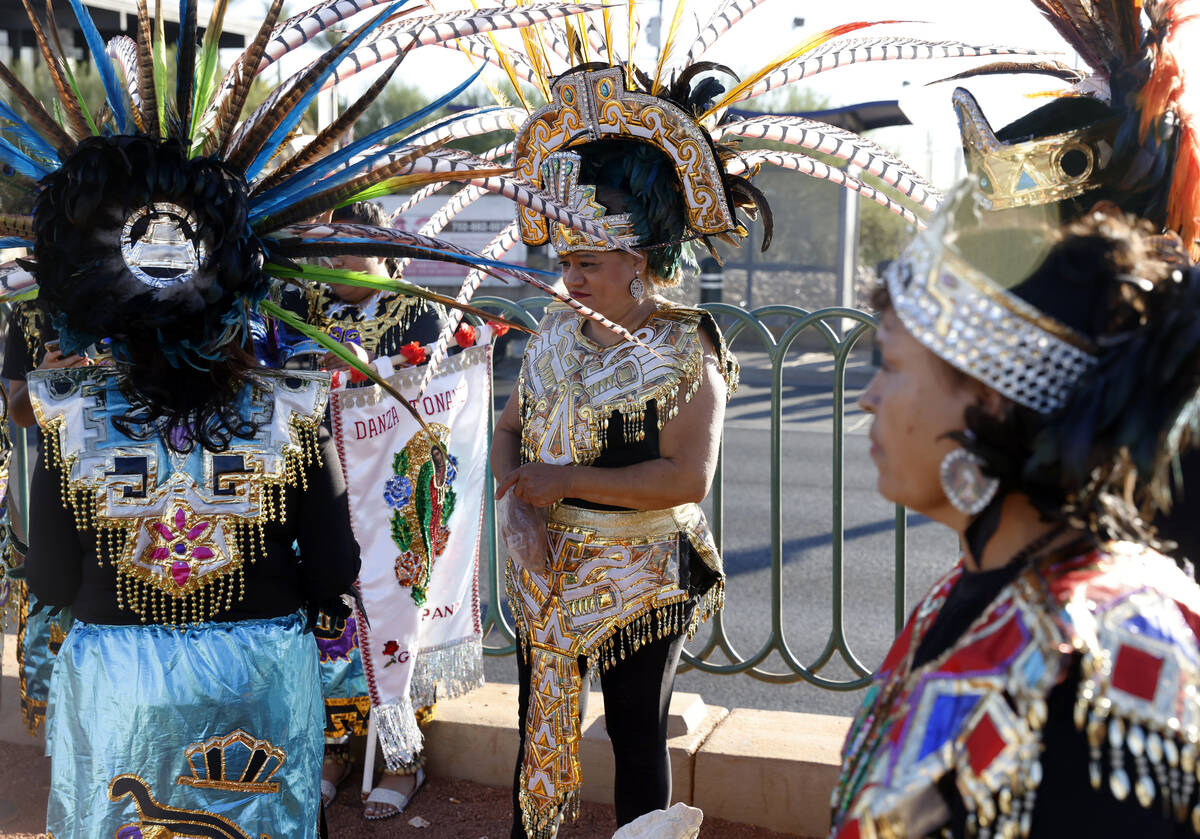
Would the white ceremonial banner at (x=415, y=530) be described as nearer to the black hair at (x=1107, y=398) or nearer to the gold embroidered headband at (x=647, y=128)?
the gold embroidered headband at (x=647, y=128)

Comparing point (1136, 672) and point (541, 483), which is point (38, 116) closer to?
point (541, 483)

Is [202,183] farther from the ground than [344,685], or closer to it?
farther from the ground

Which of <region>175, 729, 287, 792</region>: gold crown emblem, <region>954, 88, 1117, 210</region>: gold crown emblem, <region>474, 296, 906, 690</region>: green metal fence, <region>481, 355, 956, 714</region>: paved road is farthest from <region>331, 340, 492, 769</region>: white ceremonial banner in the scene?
<region>954, 88, 1117, 210</region>: gold crown emblem

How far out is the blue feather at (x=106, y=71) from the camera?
2166 millimetres

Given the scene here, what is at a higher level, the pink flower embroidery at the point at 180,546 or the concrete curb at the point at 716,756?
the pink flower embroidery at the point at 180,546

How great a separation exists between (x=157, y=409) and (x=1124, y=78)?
2.02m

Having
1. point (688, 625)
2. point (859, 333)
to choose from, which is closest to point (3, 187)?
point (688, 625)

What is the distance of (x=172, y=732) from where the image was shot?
2.19 meters

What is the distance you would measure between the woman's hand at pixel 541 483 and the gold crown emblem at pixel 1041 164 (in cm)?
115

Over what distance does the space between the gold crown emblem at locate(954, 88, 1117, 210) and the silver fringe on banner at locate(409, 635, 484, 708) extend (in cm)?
243

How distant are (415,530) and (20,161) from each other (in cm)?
183

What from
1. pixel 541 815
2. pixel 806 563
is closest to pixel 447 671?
pixel 541 815

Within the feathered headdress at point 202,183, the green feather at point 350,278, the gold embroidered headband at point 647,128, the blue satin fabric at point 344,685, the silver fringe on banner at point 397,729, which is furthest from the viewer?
the blue satin fabric at point 344,685

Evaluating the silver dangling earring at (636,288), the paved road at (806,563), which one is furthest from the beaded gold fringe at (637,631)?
the paved road at (806,563)
